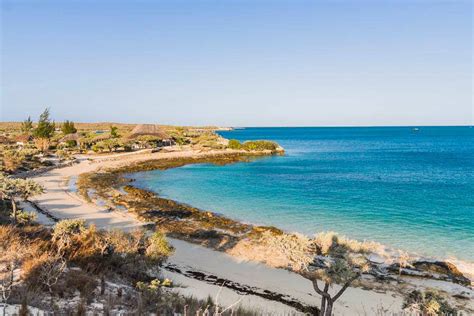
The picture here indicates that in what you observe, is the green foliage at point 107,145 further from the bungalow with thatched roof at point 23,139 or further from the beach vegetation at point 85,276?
the beach vegetation at point 85,276

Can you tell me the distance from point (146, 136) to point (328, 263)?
6157cm

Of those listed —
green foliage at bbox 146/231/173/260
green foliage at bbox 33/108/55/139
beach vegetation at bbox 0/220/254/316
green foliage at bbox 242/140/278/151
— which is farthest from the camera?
green foliage at bbox 242/140/278/151

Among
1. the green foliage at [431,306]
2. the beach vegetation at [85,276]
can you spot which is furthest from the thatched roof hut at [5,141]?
the green foliage at [431,306]

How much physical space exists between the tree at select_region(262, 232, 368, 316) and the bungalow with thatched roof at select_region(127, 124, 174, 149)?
5919 cm

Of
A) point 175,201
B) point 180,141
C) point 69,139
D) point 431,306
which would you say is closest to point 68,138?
point 69,139

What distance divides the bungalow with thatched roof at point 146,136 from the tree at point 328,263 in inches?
2330

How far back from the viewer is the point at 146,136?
2625 inches

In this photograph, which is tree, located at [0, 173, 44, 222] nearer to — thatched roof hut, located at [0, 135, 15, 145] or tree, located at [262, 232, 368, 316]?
tree, located at [262, 232, 368, 316]

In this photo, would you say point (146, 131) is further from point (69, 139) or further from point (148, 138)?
point (69, 139)

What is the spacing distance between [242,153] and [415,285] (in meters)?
55.1

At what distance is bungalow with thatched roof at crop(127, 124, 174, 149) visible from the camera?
215ft

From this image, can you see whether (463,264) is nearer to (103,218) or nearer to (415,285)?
(415,285)

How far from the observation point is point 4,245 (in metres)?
8.16

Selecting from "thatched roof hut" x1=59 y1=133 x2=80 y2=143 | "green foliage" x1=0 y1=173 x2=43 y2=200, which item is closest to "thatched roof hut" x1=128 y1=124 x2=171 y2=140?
"thatched roof hut" x1=59 y1=133 x2=80 y2=143
